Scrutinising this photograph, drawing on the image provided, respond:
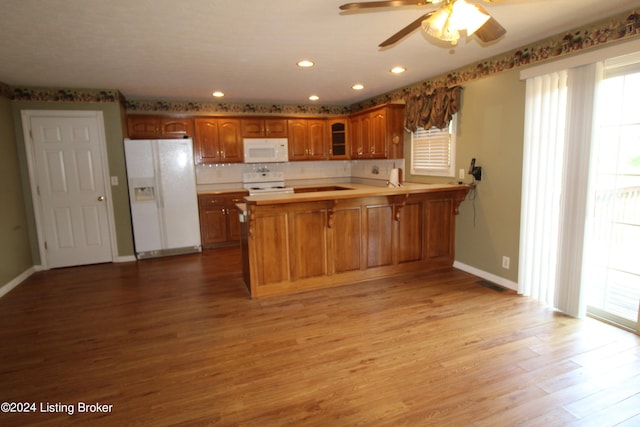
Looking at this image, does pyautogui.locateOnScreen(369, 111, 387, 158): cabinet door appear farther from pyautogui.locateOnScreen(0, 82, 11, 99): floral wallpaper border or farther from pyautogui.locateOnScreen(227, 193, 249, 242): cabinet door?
pyautogui.locateOnScreen(0, 82, 11, 99): floral wallpaper border

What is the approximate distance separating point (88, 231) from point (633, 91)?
6.27 meters

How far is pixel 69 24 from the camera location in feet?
8.36

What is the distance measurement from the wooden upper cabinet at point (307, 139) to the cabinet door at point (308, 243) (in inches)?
113

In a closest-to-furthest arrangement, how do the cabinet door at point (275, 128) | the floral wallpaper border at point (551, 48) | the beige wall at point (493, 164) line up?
the floral wallpaper border at point (551, 48)
the beige wall at point (493, 164)
the cabinet door at point (275, 128)

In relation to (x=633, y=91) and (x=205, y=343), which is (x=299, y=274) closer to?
(x=205, y=343)

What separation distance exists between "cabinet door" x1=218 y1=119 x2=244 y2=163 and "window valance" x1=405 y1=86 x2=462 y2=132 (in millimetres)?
2846

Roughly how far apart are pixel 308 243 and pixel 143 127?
355 cm

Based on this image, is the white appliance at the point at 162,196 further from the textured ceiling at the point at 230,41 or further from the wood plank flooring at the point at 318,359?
the wood plank flooring at the point at 318,359

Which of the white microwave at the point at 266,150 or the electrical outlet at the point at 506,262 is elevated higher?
the white microwave at the point at 266,150

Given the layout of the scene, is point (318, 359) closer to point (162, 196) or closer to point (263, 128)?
point (162, 196)

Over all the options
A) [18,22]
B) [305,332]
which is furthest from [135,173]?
[305,332]

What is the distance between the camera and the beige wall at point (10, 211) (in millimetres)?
4101

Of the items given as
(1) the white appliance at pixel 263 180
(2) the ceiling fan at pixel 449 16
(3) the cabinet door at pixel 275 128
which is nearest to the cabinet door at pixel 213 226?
(1) the white appliance at pixel 263 180

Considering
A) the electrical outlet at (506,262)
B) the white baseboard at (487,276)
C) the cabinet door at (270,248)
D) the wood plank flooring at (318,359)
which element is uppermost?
the cabinet door at (270,248)
